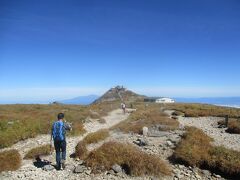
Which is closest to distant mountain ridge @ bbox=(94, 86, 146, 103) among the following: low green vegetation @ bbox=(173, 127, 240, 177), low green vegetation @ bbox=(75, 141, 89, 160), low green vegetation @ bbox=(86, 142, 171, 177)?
low green vegetation @ bbox=(75, 141, 89, 160)

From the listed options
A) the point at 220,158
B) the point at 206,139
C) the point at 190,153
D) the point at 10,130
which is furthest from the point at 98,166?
the point at 10,130

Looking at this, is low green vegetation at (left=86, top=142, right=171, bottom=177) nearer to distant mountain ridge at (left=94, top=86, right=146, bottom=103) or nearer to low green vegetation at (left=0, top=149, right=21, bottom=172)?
low green vegetation at (left=0, top=149, right=21, bottom=172)

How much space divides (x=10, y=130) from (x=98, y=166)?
46.5 ft

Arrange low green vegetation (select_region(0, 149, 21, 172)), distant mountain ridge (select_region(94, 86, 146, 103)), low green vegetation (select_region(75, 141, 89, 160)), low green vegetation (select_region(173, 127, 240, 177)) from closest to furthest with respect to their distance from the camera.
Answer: low green vegetation (select_region(173, 127, 240, 177))
low green vegetation (select_region(0, 149, 21, 172))
low green vegetation (select_region(75, 141, 89, 160))
distant mountain ridge (select_region(94, 86, 146, 103))

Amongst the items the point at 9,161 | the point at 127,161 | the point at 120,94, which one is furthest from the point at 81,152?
the point at 120,94

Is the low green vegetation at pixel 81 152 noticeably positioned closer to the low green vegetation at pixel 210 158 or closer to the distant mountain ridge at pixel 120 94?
the low green vegetation at pixel 210 158

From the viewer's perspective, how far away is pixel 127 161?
51.5ft

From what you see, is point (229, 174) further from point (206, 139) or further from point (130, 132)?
point (130, 132)

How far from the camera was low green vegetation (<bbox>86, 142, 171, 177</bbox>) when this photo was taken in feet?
48.8

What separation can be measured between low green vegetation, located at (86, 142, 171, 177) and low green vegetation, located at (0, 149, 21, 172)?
406 centimetres

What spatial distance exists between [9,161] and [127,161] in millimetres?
6805

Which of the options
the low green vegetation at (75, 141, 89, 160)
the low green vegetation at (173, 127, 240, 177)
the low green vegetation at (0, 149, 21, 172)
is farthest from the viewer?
the low green vegetation at (75, 141, 89, 160)

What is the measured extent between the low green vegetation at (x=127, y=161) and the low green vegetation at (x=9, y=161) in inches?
160

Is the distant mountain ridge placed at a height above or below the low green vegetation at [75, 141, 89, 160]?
above
